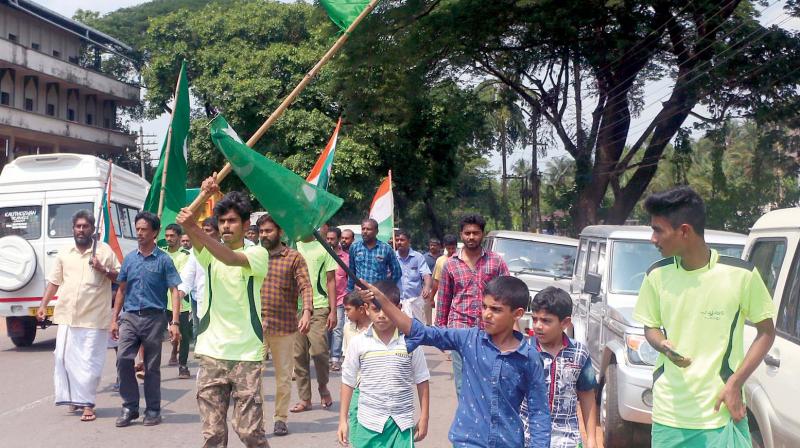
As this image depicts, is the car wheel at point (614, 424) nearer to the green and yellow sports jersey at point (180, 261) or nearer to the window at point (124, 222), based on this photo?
the green and yellow sports jersey at point (180, 261)

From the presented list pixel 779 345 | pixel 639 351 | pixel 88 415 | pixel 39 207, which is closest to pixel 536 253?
pixel 639 351

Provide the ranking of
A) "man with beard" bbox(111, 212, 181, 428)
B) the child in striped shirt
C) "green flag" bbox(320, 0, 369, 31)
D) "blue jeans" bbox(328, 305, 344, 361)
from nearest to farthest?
the child in striped shirt
"green flag" bbox(320, 0, 369, 31)
"man with beard" bbox(111, 212, 181, 428)
"blue jeans" bbox(328, 305, 344, 361)

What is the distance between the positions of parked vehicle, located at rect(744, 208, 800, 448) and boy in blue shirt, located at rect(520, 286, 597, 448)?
0.96 metres

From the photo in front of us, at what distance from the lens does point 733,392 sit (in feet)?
12.9

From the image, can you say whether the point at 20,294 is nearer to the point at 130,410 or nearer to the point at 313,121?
the point at 130,410

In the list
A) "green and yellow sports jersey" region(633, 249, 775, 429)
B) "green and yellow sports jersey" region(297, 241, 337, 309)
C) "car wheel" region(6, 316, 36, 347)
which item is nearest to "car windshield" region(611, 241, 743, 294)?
"green and yellow sports jersey" region(297, 241, 337, 309)

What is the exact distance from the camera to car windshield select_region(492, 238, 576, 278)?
13.2 metres

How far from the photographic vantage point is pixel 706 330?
13.2ft

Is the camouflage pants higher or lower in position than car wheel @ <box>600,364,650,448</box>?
higher

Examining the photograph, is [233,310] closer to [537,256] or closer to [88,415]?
[88,415]

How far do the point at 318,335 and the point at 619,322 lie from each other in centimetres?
302

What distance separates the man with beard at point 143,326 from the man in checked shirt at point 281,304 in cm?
90

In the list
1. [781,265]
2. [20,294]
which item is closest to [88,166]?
[20,294]

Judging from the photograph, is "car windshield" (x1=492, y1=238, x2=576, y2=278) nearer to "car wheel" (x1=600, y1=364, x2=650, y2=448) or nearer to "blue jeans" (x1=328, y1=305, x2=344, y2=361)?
"blue jeans" (x1=328, y1=305, x2=344, y2=361)
